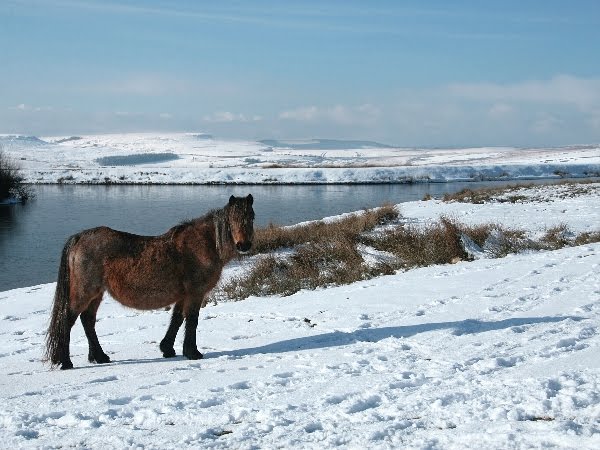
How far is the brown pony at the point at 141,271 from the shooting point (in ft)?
20.5

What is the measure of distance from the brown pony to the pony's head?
0.11 feet

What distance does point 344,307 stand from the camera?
8.07 m

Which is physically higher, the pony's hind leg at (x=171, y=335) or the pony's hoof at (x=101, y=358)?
the pony's hind leg at (x=171, y=335)

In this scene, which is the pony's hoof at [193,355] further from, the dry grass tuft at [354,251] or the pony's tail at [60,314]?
the dry grass tuft at [354,251]

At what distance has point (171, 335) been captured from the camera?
6469 millimetres

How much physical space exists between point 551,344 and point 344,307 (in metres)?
2.83

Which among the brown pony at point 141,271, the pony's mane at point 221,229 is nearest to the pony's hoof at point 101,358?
the brown pony at point 141,271

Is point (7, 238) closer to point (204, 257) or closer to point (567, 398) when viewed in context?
point (204, 257)

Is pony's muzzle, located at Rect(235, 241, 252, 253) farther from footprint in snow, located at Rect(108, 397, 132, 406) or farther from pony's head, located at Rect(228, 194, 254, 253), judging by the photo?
footprint in snow, located at Rect(108, 397, 132, 406)

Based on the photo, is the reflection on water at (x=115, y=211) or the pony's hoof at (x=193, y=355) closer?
the pony's hoof at (x=193, y=355)

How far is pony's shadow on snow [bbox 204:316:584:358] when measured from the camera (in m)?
6.36

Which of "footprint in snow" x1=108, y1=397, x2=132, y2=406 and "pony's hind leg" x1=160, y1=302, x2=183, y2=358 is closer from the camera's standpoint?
"footprint in snow" x1=108, y1=397, x2=132, y2=406

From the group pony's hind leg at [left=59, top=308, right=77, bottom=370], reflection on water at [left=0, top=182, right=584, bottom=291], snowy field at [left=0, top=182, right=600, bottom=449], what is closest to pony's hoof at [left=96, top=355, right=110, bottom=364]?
snowy field at [left=0, top=182, right=600, bottom=449]

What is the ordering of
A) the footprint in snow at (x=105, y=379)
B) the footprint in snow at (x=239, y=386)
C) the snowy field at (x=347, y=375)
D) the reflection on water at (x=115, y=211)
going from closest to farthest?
1. the snowy field at (x=347, y=375)
2. the footprint in snow at (x=239, y=386)
3. the footprint in snow at (x=105, y=379)
4. the reflection on water at (x=115, y=211)
